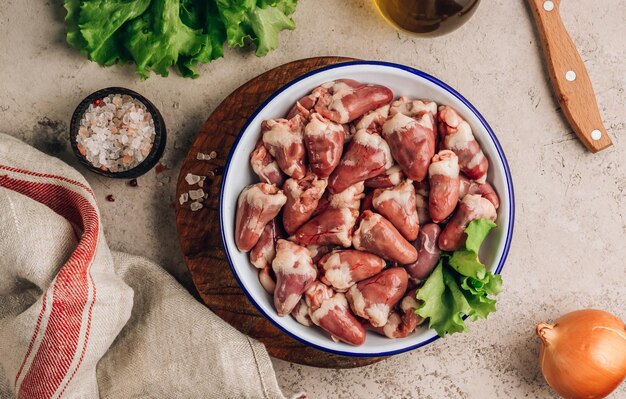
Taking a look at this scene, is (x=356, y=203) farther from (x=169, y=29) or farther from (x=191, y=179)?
(x=169, y=29)

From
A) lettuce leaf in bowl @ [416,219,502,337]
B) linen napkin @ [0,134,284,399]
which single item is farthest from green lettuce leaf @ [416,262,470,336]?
linen napkin @ [0,134,284,399]

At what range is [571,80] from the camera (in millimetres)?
1769

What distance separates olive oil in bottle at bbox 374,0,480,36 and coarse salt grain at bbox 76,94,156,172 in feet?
2.28

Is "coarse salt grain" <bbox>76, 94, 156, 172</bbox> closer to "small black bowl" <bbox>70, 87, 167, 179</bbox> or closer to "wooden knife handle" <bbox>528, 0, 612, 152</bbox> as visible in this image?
"small black bowl" <bbox>70, 87, 167, 179</bbox>

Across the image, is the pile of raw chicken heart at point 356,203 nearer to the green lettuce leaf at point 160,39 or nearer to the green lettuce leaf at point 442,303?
the green lettuce leaf at point 442,303

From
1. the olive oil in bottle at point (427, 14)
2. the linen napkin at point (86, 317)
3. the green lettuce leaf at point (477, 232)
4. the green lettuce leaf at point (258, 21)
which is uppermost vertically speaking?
the olive oil in bottle at point (427, 14)

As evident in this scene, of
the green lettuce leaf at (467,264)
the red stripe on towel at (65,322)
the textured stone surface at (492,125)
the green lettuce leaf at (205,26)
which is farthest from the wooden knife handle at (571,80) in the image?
the red stripe on towel at (65,322)

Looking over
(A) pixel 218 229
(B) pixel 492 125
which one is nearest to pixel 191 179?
(A) pixel 218 229

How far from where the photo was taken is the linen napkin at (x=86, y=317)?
1.56 m

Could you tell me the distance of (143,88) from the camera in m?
1.79

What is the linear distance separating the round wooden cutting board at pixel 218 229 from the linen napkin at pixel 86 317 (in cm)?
4

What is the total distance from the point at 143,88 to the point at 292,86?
0.50m

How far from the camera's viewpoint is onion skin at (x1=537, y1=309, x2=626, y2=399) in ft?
5.42

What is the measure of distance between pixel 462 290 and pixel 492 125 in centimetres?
55
